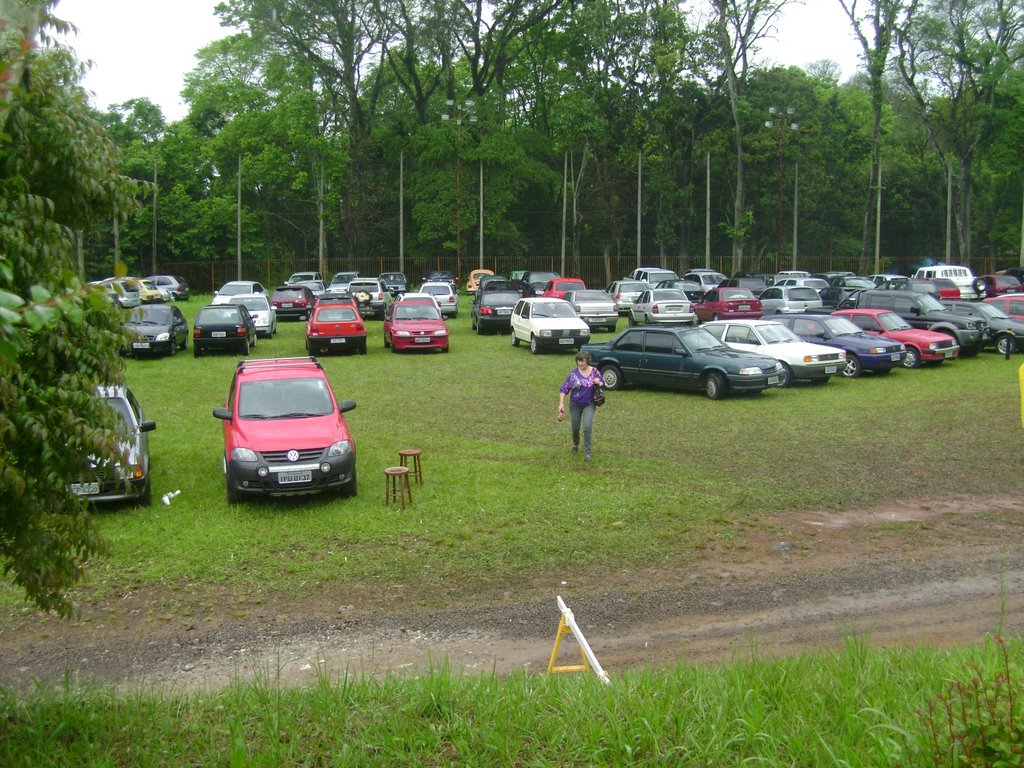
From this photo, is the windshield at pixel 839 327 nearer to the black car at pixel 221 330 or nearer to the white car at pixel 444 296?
the black car at pixel 221 330

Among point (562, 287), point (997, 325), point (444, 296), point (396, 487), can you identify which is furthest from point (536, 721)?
point (444, 296)

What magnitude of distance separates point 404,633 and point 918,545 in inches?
238

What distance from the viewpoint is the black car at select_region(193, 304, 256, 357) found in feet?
99.3

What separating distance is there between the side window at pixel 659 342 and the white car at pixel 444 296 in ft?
68.6

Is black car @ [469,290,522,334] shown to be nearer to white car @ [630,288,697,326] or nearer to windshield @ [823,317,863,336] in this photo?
white car @ [630,288,697,326]

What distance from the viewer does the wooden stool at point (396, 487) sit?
43.1 ft

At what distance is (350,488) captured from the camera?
13609mm

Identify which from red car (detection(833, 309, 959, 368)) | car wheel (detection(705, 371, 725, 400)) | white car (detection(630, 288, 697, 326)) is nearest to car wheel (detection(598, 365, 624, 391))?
car wheel (detection(705, 371, 725, 400))

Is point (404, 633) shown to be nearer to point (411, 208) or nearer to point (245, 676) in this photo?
point (245, 676)

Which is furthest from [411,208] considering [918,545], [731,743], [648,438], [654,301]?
[731,743]

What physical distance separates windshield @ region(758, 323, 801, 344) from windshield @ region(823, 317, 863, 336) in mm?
1400

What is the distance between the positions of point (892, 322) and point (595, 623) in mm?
20920

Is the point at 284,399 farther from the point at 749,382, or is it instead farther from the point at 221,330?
the point at 221,330

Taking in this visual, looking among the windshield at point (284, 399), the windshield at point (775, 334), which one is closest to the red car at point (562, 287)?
the windshield at point (775, 334)
